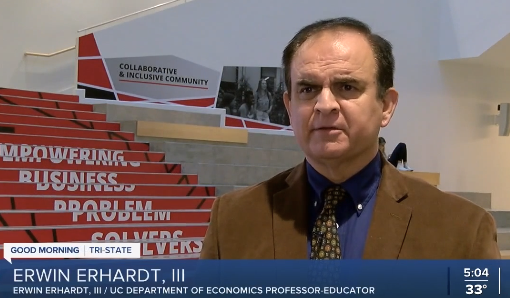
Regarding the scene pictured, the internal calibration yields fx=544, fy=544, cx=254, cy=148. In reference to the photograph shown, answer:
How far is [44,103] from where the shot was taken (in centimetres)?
627

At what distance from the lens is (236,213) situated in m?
1.06

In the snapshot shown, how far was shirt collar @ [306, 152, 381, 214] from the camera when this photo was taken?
3.28ft

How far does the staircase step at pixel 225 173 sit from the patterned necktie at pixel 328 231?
477 cm

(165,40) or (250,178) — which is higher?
(165,40)

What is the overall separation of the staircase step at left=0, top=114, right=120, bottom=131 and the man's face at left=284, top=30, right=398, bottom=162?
514 centimetres

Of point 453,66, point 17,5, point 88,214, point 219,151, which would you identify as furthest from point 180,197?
point 453,66

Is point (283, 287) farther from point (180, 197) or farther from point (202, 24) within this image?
point (202, 24)

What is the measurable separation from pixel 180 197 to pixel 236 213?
4.00 meters

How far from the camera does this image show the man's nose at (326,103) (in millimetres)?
921

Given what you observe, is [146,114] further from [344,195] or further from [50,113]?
[344,195]

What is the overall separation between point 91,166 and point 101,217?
908 mm

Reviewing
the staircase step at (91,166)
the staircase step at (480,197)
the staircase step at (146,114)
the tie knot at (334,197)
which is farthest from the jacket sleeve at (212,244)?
the staircase step at (480,197)

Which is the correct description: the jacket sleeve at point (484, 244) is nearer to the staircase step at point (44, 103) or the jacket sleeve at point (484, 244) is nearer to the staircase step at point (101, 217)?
the staircase step at point (101, 217)

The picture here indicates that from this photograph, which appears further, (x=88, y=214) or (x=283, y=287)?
(x=88, y=214)
